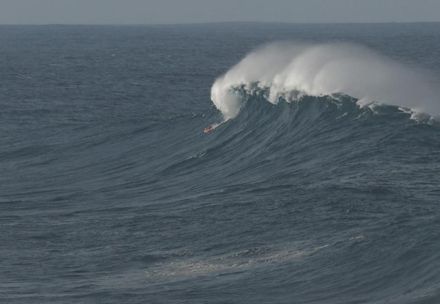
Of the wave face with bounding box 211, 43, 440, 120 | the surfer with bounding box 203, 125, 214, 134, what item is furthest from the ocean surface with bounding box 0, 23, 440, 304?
the surfer with bounding box 203, 125, 214, 134

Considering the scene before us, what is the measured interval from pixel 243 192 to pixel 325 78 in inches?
616

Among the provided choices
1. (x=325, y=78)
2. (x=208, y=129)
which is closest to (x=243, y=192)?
(x=208, y=129)

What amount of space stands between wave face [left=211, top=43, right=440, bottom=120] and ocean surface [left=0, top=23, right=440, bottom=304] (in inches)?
4.3

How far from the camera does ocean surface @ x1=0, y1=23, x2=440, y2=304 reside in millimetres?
23312

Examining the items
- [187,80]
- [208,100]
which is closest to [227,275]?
[208,100]

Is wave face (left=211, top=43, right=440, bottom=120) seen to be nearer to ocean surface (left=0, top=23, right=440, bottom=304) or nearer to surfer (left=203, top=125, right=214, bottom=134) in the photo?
ocean surface (left=0, top=23, right=440, bottom=304)

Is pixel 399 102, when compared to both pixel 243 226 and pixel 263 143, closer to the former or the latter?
pixel 263 143

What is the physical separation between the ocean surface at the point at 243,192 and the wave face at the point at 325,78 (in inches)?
4.3

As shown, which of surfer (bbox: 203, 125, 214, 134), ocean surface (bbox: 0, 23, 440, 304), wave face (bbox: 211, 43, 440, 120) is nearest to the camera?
ocean surface (bbox: 0, 23, 440, 304)

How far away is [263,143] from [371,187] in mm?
12045

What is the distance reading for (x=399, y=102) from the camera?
133 feet

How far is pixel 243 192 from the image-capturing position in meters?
32.1

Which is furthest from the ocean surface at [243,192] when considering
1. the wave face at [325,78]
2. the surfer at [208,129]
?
the surfer at [208,129]

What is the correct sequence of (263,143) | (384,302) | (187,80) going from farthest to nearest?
(187,80)
(263,143)
(384,302)
